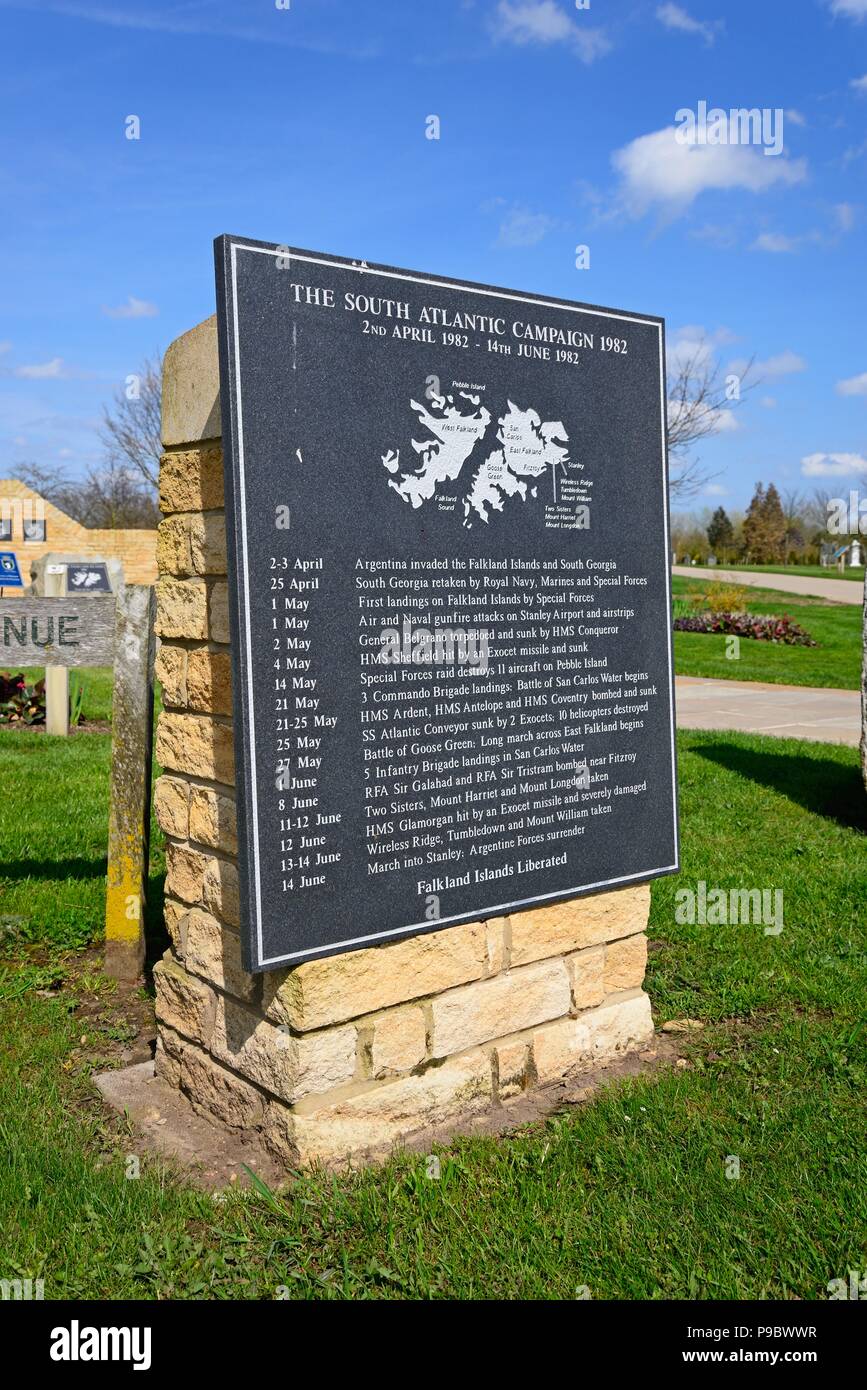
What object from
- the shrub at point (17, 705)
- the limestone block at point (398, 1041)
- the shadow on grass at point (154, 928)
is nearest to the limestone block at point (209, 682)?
the limestone block at point (398, 1041)

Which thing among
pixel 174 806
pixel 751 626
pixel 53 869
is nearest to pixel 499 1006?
pixel 174 806

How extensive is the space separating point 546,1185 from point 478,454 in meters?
2.07

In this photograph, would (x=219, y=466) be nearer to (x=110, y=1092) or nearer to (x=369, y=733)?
(x=369, y=733)

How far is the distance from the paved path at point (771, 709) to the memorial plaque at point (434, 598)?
17.8 feet

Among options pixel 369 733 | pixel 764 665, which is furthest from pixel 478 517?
pixel 764 665

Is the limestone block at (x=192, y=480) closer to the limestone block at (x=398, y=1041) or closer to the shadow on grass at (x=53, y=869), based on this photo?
the limestone block at (x=398, y=1041)

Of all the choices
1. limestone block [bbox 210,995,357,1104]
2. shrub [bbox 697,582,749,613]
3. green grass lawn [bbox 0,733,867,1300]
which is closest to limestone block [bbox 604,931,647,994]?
green grass lawn [bbox 0,733,867,1300]

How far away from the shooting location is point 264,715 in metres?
2.80

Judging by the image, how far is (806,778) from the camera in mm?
7652

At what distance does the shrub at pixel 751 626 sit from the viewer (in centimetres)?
1967

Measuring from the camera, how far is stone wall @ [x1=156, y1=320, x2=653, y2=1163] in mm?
3000

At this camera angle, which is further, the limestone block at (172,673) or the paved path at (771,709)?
the paved path at (771,709)

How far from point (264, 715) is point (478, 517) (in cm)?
93

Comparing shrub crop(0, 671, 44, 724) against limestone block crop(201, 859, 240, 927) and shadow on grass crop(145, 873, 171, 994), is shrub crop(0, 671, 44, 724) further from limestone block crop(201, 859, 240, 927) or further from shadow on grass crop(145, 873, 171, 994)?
limestone block crop(201, 859, 240, 927)
